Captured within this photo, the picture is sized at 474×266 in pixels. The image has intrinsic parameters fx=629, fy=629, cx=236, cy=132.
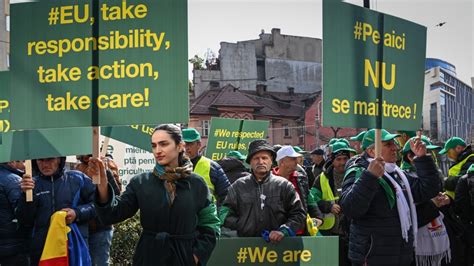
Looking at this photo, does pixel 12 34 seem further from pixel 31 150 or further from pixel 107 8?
pixel 31 150

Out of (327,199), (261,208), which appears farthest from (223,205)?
(327,199)

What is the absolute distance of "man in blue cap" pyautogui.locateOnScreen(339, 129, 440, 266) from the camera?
5.02 metres

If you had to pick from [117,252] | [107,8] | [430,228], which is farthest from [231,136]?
[107,8]

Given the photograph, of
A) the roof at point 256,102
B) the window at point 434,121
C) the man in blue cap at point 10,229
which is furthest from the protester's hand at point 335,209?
the window at point 434,121

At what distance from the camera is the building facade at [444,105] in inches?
A: 2082

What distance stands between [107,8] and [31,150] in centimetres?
161

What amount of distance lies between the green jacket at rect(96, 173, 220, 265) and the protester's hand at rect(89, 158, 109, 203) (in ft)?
0.13

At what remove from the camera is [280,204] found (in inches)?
222

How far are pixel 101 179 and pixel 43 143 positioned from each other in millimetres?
1930

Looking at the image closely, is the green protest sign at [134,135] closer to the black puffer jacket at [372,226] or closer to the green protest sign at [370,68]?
the black puffer jacket at [372,226]

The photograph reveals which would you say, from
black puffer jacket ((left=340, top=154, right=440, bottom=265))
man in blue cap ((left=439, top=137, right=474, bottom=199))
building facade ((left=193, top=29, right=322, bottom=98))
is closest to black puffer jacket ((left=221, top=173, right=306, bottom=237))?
black puffer jacket ((left=340, top=154, right=440, bottom=265))

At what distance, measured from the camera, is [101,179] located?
13.4ft

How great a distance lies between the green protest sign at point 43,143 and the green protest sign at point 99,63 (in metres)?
0.88

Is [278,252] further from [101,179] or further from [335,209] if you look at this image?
[335,209]
